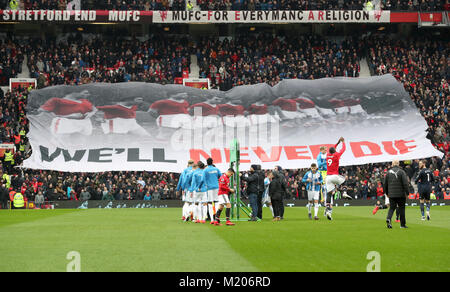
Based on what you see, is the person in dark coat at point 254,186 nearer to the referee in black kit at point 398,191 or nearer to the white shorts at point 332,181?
the white shorts at point 332,181

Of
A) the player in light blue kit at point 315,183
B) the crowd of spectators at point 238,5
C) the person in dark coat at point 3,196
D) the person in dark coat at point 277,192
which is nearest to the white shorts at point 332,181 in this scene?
the player in light blue kit at point 315,183

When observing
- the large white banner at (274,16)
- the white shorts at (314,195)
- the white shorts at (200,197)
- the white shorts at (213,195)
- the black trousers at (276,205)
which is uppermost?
the large white banner at (274,16)

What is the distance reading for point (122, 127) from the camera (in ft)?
160

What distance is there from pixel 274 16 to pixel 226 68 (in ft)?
20.5

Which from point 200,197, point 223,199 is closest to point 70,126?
point 200,197

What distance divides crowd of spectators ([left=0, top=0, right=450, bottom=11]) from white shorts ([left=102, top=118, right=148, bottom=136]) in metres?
13.8

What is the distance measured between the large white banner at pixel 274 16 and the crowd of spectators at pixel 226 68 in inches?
116

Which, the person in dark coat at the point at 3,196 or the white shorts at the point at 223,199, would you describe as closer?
the white shorts at the point at 223,199

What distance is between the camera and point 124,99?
50000 mm

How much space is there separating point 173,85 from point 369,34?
20896 millimetres

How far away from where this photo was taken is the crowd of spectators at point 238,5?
58.2 m

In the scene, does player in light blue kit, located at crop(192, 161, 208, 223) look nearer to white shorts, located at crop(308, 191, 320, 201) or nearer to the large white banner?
white shorts, located at crop(308, 191, 320, 201)

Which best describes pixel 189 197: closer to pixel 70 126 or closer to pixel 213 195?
pixel 213 195
